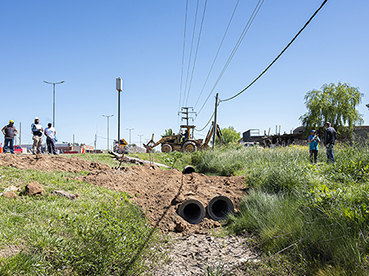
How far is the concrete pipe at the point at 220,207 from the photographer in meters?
7.44

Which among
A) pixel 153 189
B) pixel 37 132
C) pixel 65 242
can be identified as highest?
pixel 37 132

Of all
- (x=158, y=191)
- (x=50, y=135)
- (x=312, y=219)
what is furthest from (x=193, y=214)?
(x=50, y=135)

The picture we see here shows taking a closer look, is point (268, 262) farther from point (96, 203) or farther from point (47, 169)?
point (47, 169)

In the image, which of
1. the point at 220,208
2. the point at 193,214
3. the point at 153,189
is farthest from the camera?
the point at 153,189

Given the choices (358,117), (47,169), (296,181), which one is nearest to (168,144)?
(47,169)

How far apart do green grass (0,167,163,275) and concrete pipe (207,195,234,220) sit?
2337mm

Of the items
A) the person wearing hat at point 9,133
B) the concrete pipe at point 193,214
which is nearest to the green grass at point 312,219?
the concrete pipe at point 193,214

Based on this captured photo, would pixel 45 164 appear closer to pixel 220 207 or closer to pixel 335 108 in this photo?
pixel 220 207

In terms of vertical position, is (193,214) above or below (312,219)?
below

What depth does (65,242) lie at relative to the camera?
381 centimetres

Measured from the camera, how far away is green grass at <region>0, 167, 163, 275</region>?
11.1 feet

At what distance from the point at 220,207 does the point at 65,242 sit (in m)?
5.18

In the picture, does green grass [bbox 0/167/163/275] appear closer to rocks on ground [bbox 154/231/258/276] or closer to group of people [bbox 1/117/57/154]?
rocks on ground [bbox 154/231/258/276]

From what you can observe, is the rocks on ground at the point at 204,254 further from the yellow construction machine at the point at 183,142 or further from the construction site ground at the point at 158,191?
the yellow construction machine at the point at 183,142
